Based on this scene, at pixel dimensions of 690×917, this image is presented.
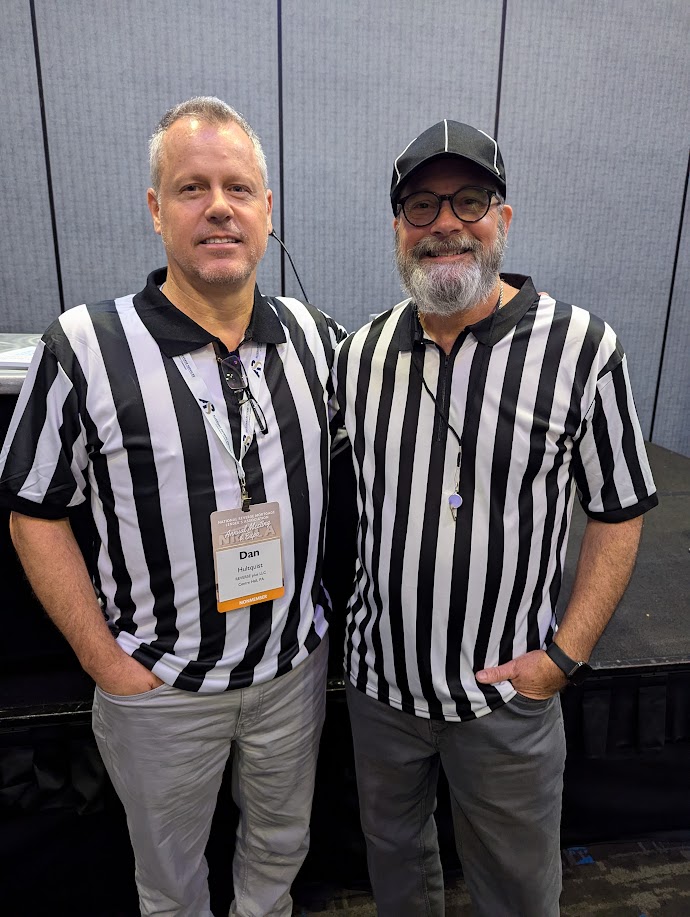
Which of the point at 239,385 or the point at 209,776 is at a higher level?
the point at 239,385

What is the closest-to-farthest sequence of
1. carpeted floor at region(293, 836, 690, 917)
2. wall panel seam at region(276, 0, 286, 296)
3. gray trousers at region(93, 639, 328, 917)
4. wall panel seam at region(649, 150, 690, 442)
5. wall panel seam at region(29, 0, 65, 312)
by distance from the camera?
gray trousers at region(93, 639, 328, 917), carpeted floor at region(293, 836, 690, 917), wall panel seam at region(29, 0, 65, 312), wall panel seam at region(276, 0, 286, 296), wall panel seam at region(649, 150, 690, 442)

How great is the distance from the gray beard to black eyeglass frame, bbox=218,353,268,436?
322mm

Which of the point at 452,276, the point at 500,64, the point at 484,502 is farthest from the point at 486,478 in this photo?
the point at 500,64

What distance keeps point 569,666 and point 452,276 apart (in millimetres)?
677

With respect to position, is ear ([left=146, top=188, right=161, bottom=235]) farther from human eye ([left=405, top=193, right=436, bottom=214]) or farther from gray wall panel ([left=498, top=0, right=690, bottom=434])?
gray wall panel ([left=498, top=0, right=690, bottom=434])

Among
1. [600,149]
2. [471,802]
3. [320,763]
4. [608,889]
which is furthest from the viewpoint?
[600,149]

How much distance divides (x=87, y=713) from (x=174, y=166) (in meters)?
1.09

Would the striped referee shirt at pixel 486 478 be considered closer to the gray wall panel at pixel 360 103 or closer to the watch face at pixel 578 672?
the watch face at pixel 578 672

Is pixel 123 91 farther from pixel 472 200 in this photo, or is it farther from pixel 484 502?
pixel 484 502

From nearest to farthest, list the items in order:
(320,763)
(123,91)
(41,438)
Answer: (41,438), (320,763), (123,91)

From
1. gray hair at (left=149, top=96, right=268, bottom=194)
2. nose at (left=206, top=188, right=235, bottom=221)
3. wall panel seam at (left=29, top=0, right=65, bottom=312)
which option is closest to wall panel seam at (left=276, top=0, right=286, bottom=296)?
wall panel seam at (left=29, top=0, right=65, bottom=312)

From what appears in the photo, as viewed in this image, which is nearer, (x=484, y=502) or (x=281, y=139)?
(x=484, y=502)

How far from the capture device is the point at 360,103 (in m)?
2.59

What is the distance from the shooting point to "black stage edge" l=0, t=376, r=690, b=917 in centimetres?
121
